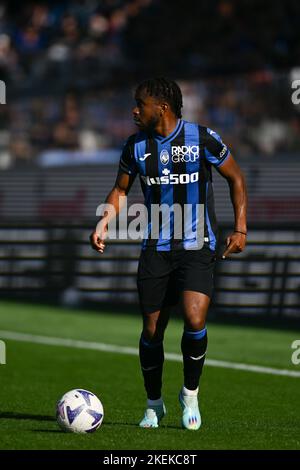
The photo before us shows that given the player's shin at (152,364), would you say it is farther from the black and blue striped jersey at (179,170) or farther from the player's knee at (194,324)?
the black and blue striped jersey at (179,170)

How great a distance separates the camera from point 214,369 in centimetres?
1169

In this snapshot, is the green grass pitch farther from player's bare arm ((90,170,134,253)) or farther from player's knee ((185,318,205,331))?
player's bare arm ((90,170,134,253))

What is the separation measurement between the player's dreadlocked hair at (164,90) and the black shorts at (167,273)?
3.16 ft

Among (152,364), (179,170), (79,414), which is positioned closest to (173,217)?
(179,170)

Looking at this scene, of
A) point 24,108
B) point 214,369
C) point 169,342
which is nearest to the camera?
point 214,369

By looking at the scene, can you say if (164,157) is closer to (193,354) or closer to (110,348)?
(193,354)

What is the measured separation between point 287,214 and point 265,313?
267 cm

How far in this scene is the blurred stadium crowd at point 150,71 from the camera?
18.0 metres

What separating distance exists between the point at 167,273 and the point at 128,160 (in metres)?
0.82

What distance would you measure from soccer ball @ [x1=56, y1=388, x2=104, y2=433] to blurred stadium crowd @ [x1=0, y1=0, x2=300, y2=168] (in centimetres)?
→ 1041

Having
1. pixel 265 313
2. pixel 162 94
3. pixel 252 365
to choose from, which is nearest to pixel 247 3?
pixel 265 313

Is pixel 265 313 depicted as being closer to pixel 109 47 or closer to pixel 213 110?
pixel 213 110

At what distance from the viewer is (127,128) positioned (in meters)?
20.1

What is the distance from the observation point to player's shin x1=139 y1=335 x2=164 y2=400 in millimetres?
7789
